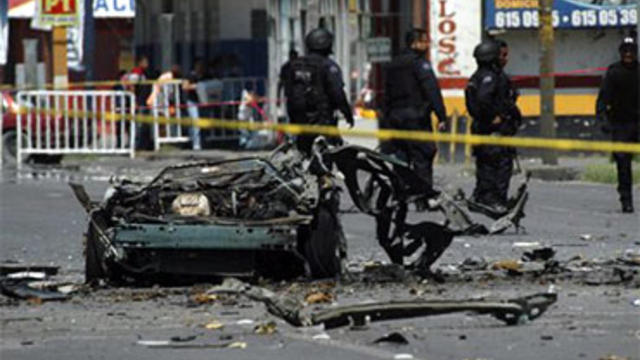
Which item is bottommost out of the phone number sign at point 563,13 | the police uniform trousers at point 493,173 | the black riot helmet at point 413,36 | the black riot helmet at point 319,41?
the police uniform trousers at point 493,173

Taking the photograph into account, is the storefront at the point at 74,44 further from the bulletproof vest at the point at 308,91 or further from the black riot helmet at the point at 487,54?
the bulletproof vest at the point at 308,91

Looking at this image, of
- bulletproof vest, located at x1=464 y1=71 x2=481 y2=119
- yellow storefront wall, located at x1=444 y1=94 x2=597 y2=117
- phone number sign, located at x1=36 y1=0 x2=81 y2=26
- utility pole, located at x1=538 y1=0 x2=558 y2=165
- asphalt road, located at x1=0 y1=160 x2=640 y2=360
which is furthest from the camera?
yellow storefront wall, located at x1=444 y1=94 x2=597 y2=117

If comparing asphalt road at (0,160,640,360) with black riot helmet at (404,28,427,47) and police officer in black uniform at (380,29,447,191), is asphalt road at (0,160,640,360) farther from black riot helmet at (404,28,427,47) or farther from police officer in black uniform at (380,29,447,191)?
black riot helmet at (404,28,427,47)

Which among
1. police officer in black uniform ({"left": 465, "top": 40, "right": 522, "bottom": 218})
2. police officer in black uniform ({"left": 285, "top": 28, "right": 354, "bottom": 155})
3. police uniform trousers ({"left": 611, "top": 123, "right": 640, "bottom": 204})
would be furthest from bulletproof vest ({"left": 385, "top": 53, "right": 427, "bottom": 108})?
police officer in black uniform ({"left": 285, "top": 28, "right": 354, "bottom": 155})

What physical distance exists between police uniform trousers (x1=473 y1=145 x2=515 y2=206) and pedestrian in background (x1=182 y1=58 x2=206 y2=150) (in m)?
16.1

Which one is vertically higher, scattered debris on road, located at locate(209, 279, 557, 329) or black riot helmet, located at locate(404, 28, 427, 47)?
black riot helmet, located at locate(404, 28, 427, 47)

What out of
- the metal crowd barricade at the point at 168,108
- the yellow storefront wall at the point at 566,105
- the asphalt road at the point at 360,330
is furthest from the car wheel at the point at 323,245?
the metal crowd barricade at the point at 168,108

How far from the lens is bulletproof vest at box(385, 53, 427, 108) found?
71.1ft

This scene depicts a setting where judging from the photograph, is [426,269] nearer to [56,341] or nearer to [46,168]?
[56,341]

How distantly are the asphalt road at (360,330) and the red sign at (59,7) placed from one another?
547 inches

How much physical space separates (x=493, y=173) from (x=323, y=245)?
7.22 metres

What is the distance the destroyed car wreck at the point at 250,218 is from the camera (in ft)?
43.9

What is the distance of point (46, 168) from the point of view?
3148 cm

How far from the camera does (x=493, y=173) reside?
2073 cm
